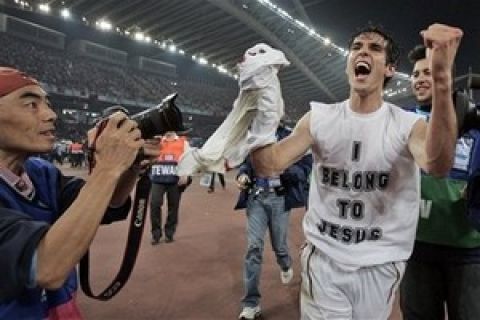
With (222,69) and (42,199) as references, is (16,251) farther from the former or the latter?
(222,69)

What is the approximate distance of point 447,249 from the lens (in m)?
2.54

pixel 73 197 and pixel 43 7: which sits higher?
pixel 43 7

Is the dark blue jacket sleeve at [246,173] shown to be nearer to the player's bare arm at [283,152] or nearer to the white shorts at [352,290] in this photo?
the player's bare arm at [283,152]

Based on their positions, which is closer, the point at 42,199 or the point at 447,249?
the point at 42,199

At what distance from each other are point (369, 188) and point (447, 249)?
70 centimetres

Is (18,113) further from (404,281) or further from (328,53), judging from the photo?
(328,53)

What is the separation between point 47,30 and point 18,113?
41043 millimetres

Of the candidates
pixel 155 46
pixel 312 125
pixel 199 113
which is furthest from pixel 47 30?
pixel 312 125

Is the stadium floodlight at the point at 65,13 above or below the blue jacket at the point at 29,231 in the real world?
above

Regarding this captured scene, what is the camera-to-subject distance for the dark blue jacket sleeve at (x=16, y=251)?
51.6 inches

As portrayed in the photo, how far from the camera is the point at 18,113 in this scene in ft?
5.31

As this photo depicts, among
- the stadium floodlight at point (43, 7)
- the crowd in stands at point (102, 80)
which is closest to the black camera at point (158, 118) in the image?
the crowd in stands at point (102, 80)

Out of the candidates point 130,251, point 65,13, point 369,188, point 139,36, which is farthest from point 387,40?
point 139,36

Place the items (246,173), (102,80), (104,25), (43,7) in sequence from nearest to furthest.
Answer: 1. (246,173)
2. (43,7)
3. (102,80)
4. (104,25)
